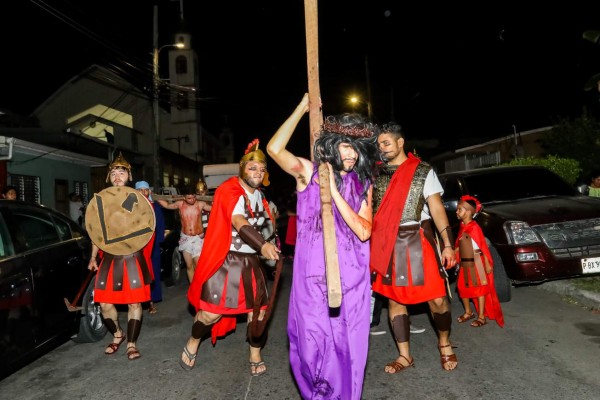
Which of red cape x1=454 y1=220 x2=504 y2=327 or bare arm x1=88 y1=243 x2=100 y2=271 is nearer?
bare arm x1=88 y1=243 x2=100 y2=271

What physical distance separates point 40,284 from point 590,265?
612 cm

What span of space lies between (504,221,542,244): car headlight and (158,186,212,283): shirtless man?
4636mm

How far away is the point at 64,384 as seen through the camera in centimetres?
419

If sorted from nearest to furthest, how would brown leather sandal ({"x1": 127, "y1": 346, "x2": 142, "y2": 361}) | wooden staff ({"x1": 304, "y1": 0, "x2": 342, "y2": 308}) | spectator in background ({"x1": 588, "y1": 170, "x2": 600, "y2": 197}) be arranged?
wooden staff ({"x1": 304, "y1": 0, "x2": 342, "y2": 308})
brown leather sandal ({"x1": 127, "y1": 346, "x2": 142, "y2": 361})
spectator in background ({"x1": 588, "y1": 170, "x2": 600, "y2": 197})

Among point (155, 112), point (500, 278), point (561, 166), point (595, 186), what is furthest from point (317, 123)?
point (155, 112)

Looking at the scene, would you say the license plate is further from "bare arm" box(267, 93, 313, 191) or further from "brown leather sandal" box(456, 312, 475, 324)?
"bare arm" box(267, 93, 313, 191)

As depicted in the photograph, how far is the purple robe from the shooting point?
9.41 ft

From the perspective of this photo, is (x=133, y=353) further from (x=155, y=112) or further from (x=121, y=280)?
(x=155, y=112)

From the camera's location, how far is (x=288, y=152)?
9.23 ft

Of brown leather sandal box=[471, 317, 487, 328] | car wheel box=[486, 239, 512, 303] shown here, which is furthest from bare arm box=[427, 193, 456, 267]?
car wheel box=[486, 239, 512, 303]

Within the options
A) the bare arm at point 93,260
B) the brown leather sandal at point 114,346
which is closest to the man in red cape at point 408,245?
the brown leather sandal at point 114,346

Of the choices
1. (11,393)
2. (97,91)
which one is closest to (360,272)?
(11,393)

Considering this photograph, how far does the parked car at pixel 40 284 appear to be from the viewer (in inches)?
151

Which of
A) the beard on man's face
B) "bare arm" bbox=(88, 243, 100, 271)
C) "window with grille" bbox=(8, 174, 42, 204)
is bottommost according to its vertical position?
"bare arm" bbox=(88, 243, 100, 271)
